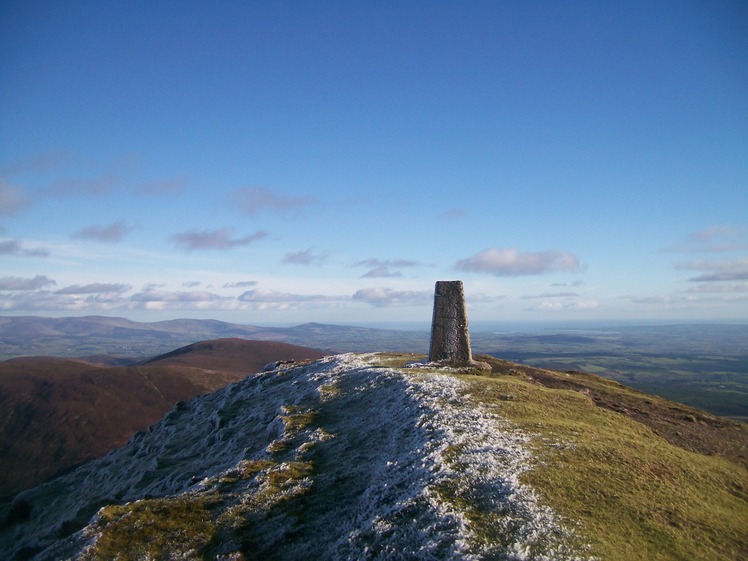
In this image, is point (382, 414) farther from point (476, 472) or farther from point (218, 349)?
point (218, 349)

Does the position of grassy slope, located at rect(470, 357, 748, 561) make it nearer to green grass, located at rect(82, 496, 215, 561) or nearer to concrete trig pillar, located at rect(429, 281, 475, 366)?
concrete trig pillar, located at rect(429, 281, 475, 366)

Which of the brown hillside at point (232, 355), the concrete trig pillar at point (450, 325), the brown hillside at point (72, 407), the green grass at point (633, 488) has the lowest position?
the brown hillside at point (72, 407)

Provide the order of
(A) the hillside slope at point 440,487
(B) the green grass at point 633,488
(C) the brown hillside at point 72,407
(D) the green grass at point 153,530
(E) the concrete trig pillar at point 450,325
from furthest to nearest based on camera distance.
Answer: (C) the brown hillside at point 72,407 < (E) the concrete trig pillar at point 450,325 < (D) the green grass at point 153,530 < (A) the hillside slope at point 440,487 < (B) the green grass at point 633,488

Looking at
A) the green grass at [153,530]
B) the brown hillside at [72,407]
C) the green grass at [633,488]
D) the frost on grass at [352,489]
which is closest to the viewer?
the green grass at [633,488]

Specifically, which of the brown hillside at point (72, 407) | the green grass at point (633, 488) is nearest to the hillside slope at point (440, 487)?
the green grass at point (633, 488)

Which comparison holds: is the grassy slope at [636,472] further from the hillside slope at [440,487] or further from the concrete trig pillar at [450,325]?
the concrete trig pillar at [450,325]

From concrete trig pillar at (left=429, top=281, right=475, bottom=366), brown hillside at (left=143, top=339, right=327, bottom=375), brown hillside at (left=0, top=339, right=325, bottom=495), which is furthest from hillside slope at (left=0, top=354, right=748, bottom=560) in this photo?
brown hillside at (left=143, top=339, right=327, bottom=375)
